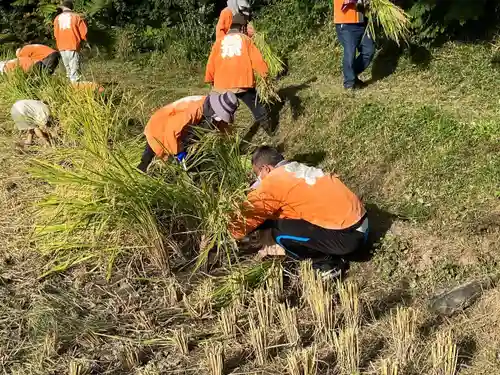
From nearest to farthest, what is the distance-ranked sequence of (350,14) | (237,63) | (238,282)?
(238,282)
(237,63)
(350,14)

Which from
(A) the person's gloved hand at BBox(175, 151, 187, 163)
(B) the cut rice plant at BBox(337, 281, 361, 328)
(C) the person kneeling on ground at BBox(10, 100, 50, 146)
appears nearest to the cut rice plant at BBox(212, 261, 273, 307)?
(B) the cut rice plant at BBox(337, 281, 361, 328)

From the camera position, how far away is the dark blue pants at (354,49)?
6480 millimetres

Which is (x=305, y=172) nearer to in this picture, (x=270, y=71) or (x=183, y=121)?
(x=183, y=121)

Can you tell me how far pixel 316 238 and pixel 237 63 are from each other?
2.54m

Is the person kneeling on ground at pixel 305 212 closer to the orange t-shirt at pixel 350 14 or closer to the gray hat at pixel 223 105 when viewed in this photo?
the gray hat at pixel 223 105

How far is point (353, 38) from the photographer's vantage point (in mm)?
6504

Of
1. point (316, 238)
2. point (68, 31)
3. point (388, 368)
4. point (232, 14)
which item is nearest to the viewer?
point (388, 368)

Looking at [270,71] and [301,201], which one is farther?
[270,71]

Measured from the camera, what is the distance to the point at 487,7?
6.71 m

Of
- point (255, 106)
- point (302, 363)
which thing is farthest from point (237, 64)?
point (302, 363)

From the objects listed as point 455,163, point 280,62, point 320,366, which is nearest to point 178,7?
point 280,62

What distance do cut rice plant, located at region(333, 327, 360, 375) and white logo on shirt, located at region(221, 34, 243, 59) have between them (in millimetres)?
3538

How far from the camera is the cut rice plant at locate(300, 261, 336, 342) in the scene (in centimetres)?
346

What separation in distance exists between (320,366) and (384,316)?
0.64m
